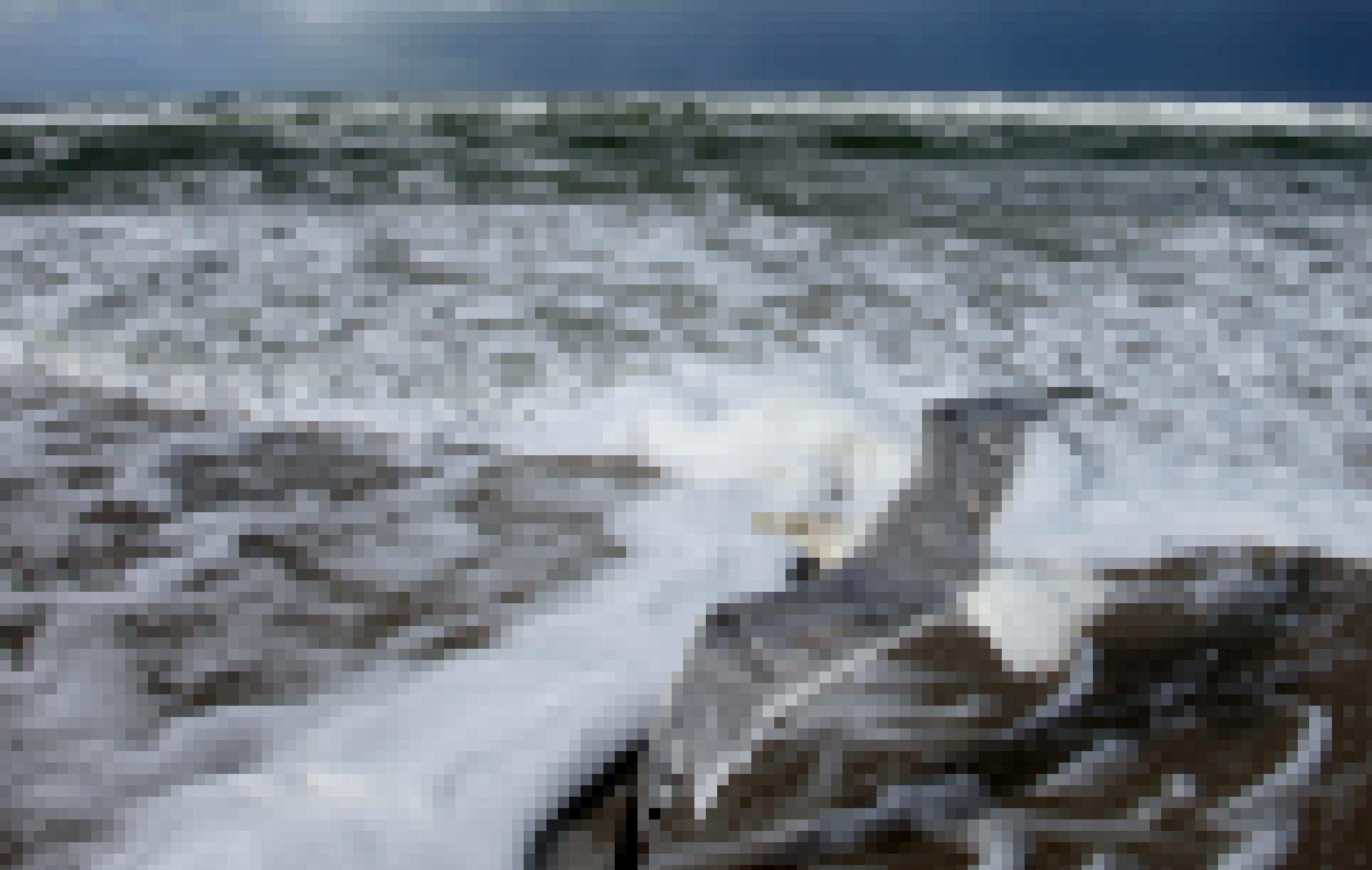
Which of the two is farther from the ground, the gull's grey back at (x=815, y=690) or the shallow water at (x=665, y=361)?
the shallow water at (x=665, y=361)

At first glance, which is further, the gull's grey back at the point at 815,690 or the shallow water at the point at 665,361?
the shallow water at the point at 665,361

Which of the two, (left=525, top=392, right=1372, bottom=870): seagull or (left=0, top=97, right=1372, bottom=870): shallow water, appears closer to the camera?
(left=525, top=392, right=1372, bottom=870): seagull

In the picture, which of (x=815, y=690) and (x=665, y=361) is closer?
(x=815, y=690)

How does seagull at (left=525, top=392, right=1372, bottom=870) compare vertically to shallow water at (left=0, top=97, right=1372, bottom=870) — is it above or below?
below

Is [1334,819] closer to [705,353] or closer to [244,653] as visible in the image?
[244,653]

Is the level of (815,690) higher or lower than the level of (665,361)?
lower

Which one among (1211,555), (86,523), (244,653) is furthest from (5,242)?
(1211,555)

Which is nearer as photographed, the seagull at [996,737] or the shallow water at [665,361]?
the seagull at [996,737]

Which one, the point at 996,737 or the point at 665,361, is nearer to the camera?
the point at 996,737

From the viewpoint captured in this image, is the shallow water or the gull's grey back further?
the shallow water

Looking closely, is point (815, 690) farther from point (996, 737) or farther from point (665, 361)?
point (665, 361)

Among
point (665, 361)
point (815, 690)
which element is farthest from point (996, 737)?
point (665, 361)

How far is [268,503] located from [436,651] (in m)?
0.56

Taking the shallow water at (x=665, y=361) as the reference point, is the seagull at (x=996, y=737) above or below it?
below
